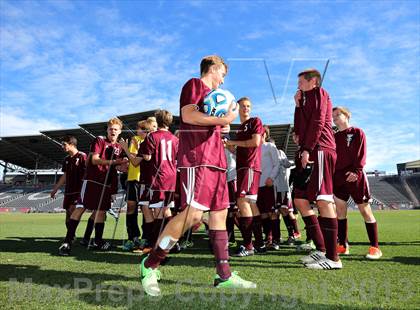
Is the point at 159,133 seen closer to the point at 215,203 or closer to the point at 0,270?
the point at 215,203

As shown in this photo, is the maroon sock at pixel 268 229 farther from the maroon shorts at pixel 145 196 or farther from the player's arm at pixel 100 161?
the player's arm at pixel 100 161

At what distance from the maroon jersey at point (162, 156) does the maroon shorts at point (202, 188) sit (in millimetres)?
2166

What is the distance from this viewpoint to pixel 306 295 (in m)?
2.84

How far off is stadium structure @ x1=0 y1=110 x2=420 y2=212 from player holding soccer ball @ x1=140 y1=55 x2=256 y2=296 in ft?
114

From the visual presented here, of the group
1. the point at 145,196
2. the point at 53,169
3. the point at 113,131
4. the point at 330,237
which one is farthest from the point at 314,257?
the point at 53,169

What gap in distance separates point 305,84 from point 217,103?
189 centimetres

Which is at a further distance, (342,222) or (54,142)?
(54,142)

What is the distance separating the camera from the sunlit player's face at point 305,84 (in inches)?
178

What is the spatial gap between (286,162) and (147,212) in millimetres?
3201

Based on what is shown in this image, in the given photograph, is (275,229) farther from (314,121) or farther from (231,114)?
(231,114)

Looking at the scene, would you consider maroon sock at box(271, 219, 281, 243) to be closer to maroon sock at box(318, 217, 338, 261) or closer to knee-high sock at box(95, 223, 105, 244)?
maroon sock at box(318, 217, 338, 261)

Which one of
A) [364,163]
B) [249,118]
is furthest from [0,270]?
[364,163]

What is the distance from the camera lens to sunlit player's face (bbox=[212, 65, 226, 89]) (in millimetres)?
3484

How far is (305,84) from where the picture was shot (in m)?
4.55
